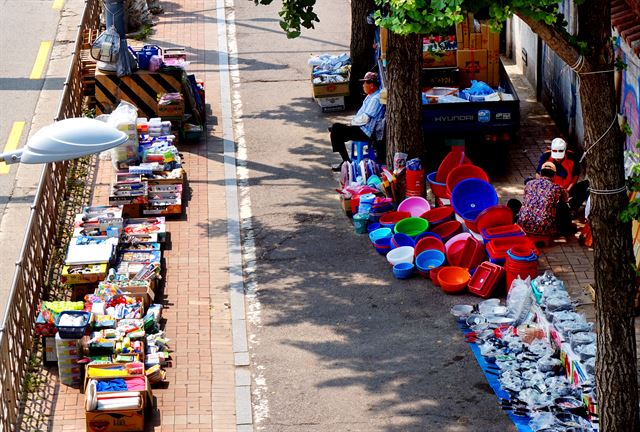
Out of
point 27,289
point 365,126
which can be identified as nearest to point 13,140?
point 365,126

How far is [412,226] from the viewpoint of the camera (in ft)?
53.9

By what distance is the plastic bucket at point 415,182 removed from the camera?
1716 centimetres

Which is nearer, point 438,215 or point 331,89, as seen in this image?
point 438,215

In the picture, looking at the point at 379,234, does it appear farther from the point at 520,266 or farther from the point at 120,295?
the point at 120,295

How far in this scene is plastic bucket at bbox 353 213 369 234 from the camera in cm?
1692

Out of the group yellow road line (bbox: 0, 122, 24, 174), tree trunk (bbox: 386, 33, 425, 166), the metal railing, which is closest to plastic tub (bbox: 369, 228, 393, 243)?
tree trunk (bbox: 386, 33, 425, 166)

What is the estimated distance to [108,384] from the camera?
1283 centimetres

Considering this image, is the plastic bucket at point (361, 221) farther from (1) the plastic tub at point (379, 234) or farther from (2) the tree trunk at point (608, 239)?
(2) the tree trunk at point (608, 239)

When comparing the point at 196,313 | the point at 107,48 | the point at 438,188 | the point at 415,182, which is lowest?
the point at 196,313

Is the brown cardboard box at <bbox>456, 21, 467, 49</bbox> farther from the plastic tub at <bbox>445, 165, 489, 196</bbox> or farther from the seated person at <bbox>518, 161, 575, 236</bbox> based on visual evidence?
the seated person at <bbox>518, 161, 575, 236</bbox>

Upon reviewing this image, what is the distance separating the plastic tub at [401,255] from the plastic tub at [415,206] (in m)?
1.02

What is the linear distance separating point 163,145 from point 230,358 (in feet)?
19.1

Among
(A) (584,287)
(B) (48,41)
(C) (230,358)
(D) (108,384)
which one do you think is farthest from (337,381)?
(B) (48,41)

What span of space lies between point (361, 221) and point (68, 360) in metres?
5.21
